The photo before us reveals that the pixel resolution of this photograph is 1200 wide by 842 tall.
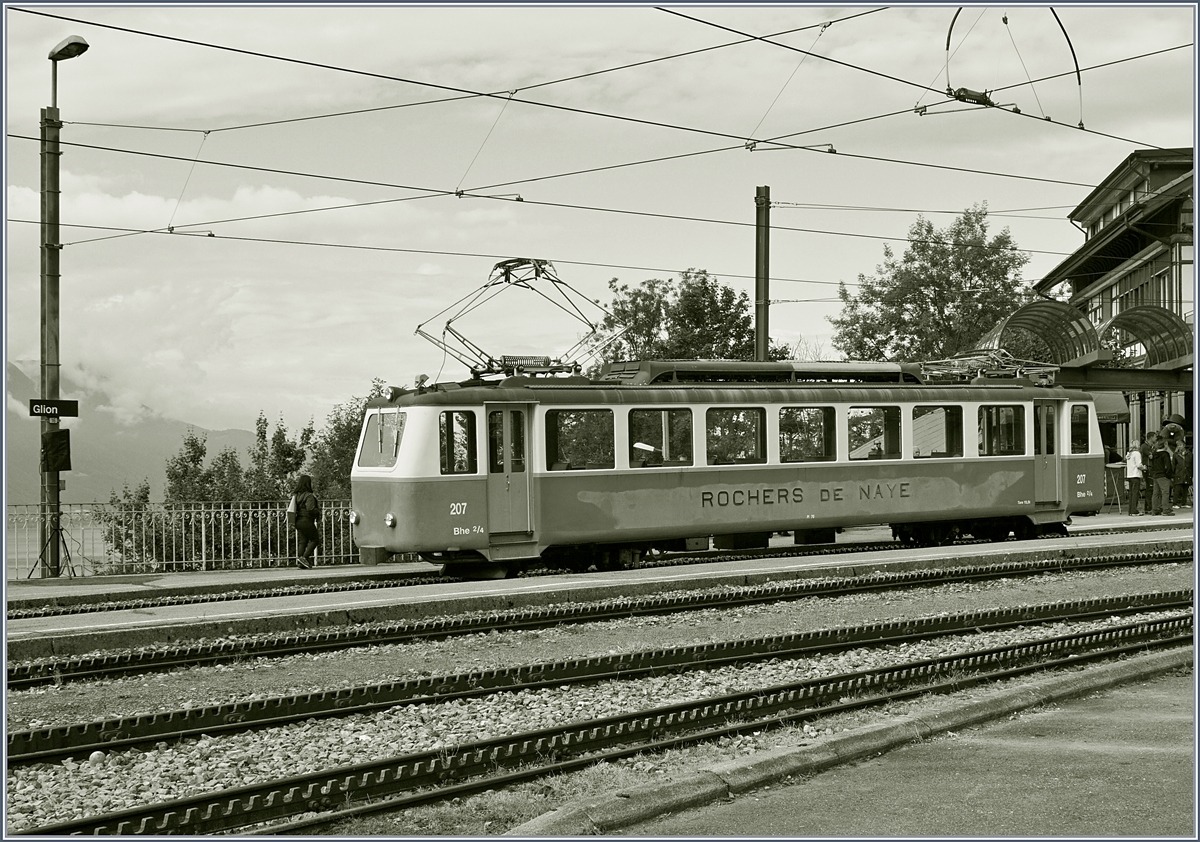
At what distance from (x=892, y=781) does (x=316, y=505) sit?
52.8 feet

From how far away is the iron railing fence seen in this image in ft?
68.7

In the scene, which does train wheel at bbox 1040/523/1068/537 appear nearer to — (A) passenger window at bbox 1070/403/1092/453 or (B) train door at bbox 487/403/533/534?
A: (A) passenger window at bbox 1070/403/1092/453

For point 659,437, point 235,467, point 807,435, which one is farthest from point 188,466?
point 807,435

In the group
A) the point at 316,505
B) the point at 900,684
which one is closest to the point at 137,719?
the point at 900,684

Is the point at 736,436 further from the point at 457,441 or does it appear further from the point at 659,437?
the point at 457,441

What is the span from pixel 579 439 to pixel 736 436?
276cm

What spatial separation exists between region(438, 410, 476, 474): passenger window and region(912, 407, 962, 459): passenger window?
8014mm

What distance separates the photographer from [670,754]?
826 cm

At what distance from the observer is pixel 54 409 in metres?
19.3

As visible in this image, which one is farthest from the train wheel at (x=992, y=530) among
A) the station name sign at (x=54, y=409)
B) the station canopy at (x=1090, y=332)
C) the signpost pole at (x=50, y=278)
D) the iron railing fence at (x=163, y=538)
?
the signpost pole at (x=50, y=278)

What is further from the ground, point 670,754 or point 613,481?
point 613,481

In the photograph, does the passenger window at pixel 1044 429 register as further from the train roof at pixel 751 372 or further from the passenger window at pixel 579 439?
the passenger window at pixel 579 439

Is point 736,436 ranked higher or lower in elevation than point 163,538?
higher

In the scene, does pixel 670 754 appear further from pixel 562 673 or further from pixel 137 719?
pixel 137 719
